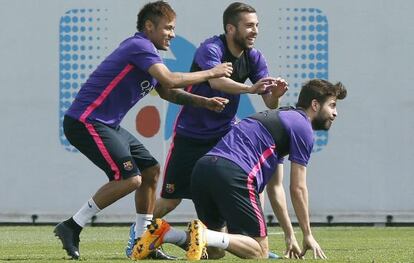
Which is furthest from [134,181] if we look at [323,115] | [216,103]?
[323,115]

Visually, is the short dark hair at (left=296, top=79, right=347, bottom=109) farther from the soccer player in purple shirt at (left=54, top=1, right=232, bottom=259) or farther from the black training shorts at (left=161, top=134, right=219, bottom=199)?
the black training shorts at (left=161, top=134, right=219, bottom=199)

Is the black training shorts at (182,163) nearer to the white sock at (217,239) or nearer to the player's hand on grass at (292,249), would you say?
the player's hand on grass at (292,249)

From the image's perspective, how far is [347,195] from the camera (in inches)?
620

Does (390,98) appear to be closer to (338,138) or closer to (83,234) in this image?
(338,138)

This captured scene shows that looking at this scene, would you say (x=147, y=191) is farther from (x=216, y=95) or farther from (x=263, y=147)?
(x=263, y=147)

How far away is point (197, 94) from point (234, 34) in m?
0.57

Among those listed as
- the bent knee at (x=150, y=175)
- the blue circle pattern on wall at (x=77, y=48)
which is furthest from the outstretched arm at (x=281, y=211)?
the blue circle pattern on wall at (x=77, y=48)

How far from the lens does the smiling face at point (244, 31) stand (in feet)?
34.0

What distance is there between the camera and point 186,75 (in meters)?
9.59

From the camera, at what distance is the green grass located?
994 cm

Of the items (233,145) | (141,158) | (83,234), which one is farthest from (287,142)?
(83,234)

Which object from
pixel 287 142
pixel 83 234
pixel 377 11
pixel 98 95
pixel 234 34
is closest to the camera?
pixel 287 142

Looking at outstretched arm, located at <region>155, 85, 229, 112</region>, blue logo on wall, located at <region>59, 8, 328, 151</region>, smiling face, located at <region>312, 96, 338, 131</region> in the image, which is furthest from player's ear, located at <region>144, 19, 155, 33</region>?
blue logo on wall, located at <region>59, 8, 328, 151</region>

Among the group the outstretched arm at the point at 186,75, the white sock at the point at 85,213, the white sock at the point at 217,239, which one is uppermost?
the outstretched arm at the point at 186,75
